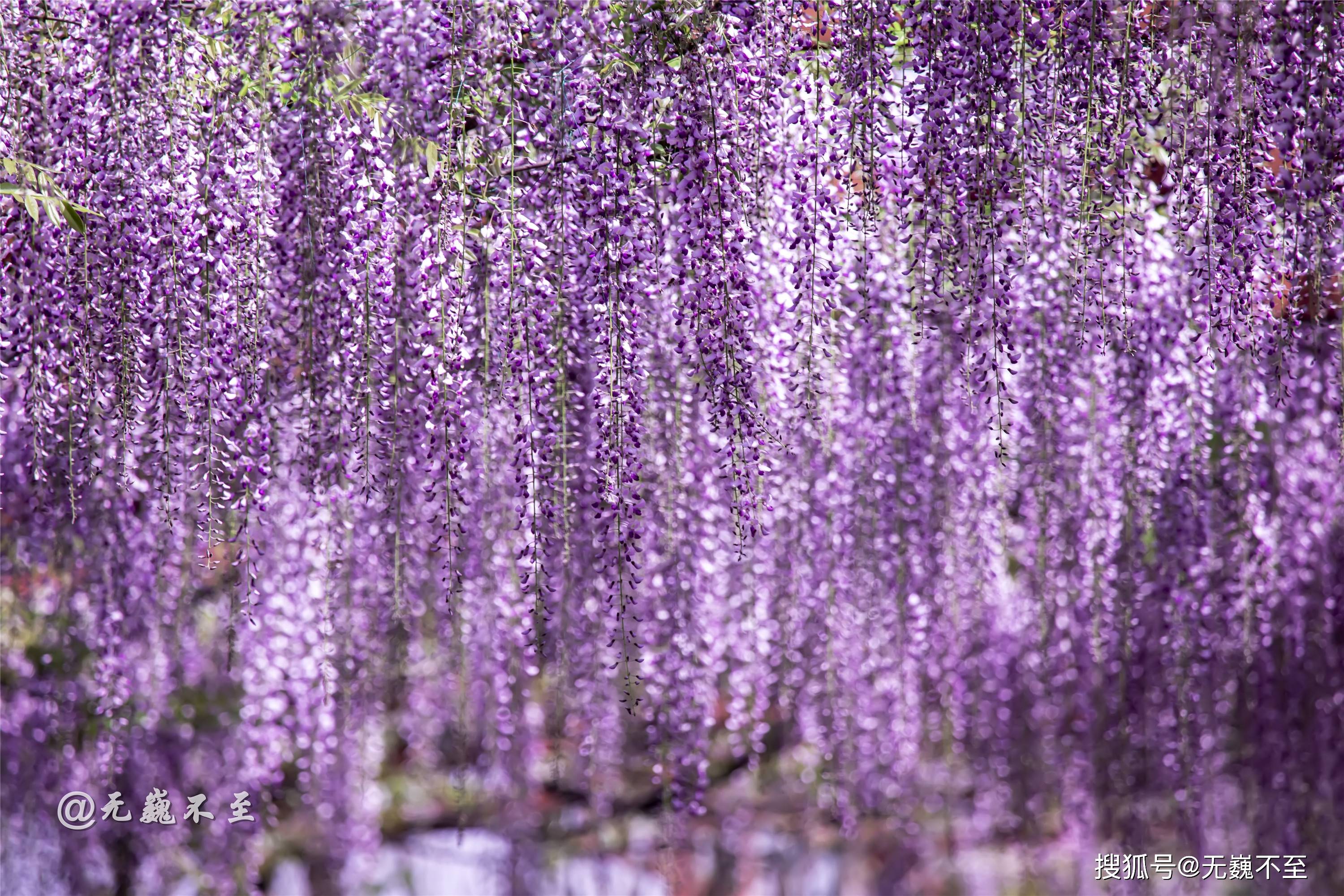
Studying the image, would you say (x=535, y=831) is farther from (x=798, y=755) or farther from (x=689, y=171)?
(x=689, y=171)

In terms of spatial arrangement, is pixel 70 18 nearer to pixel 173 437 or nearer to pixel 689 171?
pixel 173 437

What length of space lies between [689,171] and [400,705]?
3.27 m

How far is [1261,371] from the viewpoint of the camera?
3531 millimetres

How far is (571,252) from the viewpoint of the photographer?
8.40ft

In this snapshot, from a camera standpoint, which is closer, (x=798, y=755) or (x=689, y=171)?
(x=689, y=171)

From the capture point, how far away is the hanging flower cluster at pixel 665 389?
2504 mm

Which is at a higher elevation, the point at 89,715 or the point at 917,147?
the point at 917,147

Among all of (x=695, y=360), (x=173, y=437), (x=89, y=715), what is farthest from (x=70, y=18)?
(x=89, y=715)

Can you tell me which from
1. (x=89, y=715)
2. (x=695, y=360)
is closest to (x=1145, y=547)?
(x=695, y=360)

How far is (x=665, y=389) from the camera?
348 centimetres

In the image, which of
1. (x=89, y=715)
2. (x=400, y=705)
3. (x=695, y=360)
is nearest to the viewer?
(x=695, y=360)

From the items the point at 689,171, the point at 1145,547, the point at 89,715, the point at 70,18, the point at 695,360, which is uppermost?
the point at 70,18

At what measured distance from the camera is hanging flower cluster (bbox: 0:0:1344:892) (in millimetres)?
2504

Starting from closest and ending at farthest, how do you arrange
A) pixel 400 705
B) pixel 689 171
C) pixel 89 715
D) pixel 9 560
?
pixel 689 171, pixel 9 560, pixel 89 715, pixel 400 705
